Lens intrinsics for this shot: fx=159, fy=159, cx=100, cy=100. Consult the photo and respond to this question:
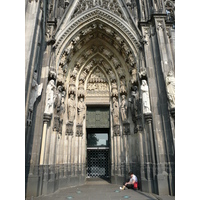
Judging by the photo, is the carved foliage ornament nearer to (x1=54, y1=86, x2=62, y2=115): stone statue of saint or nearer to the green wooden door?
(x1=54, y1=86, x2=62, y2=115): stone statue of saint

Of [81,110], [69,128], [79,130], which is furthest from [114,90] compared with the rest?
[69,128]

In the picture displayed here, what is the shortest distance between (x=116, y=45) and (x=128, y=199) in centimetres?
788

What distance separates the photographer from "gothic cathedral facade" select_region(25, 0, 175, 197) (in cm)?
609

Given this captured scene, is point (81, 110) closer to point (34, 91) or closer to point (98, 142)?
point (98, 142)

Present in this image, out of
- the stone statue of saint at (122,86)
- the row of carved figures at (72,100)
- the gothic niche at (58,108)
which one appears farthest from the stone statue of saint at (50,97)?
the stone statue of saint at (122,86)

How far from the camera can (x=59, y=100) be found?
7688mm

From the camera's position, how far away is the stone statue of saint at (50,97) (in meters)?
6.76

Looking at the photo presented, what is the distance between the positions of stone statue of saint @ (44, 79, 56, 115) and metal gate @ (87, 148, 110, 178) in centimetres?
466

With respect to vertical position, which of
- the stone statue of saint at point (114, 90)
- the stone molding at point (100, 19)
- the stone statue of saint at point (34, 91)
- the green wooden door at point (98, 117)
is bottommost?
the green wooden door at point (98, 117)

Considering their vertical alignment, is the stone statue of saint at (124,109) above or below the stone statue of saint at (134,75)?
below

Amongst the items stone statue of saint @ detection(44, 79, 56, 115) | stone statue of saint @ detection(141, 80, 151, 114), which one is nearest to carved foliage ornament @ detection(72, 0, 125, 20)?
stone statue of saint @ detection(141, 80, 151, 114)

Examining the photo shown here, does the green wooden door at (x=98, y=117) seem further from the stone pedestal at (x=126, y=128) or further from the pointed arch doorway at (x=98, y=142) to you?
the stone pedestal at (x=126, y=128)

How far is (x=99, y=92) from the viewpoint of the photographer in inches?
403

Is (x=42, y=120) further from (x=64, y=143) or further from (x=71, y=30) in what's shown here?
(x=71, y=30)
